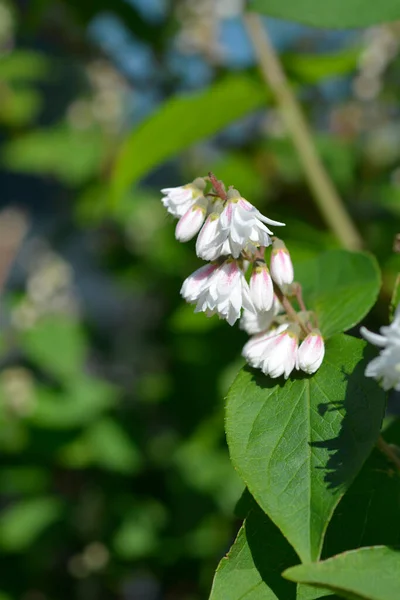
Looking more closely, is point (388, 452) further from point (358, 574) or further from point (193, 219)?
point (193, 219)

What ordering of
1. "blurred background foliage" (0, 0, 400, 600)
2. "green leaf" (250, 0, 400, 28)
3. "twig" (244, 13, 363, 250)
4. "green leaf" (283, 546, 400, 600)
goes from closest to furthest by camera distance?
"green leaf" (283, 546, 400, 600)
"green leaf" (250, 0, 400, 28)
"twig" (244, 13, 363, 250)
"blurred background foliage" (0, 0, 400, 600)

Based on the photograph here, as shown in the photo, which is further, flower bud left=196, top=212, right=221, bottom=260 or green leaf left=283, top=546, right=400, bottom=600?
flower bud left=196, top=212, right=221, bottom=260

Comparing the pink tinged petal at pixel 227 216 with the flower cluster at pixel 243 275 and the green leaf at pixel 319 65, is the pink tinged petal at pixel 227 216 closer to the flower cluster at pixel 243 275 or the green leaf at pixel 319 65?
the flower cluster at pixel 243 275

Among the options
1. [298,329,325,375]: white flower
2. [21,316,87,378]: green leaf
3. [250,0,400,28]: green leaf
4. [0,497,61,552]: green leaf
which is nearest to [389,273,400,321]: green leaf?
[298,329,325,375]: white flower

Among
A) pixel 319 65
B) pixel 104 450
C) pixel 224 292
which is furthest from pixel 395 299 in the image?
pixel 104 450

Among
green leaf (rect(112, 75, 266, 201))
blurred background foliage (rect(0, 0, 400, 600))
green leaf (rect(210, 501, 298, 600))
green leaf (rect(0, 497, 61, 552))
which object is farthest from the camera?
green leaf (rect(0, 497, 61, 552))

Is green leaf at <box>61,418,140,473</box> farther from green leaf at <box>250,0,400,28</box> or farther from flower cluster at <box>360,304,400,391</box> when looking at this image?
flower cluster at <box>360,304,400,391</box>
